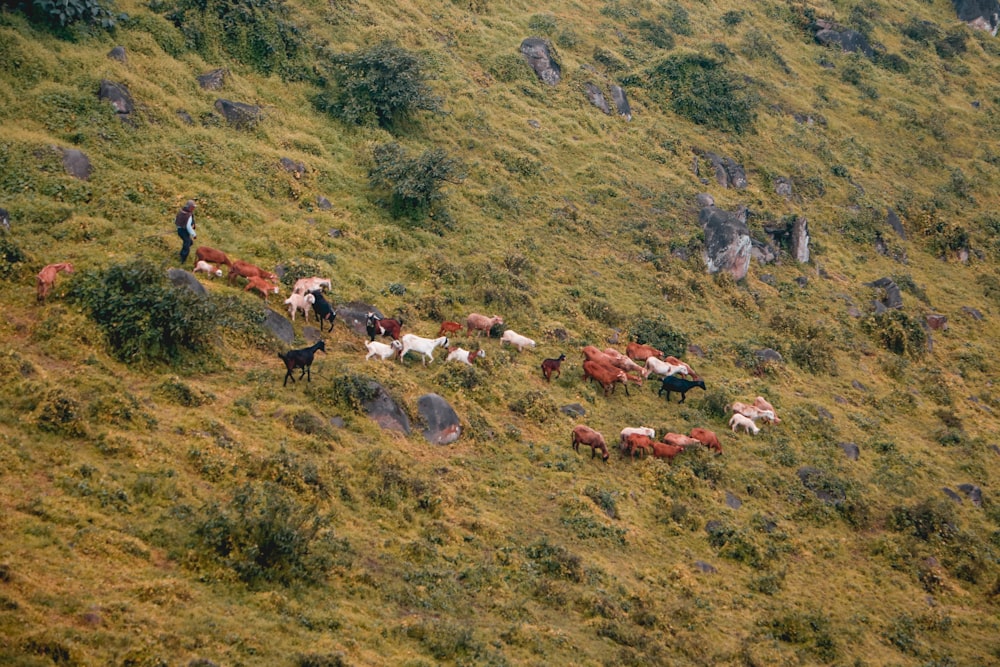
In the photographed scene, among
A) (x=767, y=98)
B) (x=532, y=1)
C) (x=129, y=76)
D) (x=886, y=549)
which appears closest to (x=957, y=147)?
(x=767, y=98)

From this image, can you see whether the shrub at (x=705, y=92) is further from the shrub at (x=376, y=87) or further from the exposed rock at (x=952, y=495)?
the exposed rock at (x=952, y=495)

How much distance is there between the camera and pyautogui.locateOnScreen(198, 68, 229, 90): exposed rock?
3033cm

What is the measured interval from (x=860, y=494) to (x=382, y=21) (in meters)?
28.8

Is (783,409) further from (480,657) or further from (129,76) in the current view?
(129,76)

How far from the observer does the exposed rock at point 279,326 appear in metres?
21.9

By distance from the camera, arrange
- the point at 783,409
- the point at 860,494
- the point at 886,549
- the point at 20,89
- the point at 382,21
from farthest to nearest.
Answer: the point at 382,21, the point at 783,409, the point at 20,89, the point at 860,494, the point at 886,549

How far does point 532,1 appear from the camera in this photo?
49969 mm

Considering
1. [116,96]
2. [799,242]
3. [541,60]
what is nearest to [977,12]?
[799,242]

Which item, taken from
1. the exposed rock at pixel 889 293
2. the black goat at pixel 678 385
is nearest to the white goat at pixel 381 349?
the black goat at pixel 678 385

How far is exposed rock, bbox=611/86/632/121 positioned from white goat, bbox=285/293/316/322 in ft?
82.8

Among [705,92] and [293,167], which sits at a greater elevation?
[705,92]

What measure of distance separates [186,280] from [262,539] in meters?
8.61

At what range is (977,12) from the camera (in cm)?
6775

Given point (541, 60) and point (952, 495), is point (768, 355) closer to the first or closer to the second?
point (952, 495)
